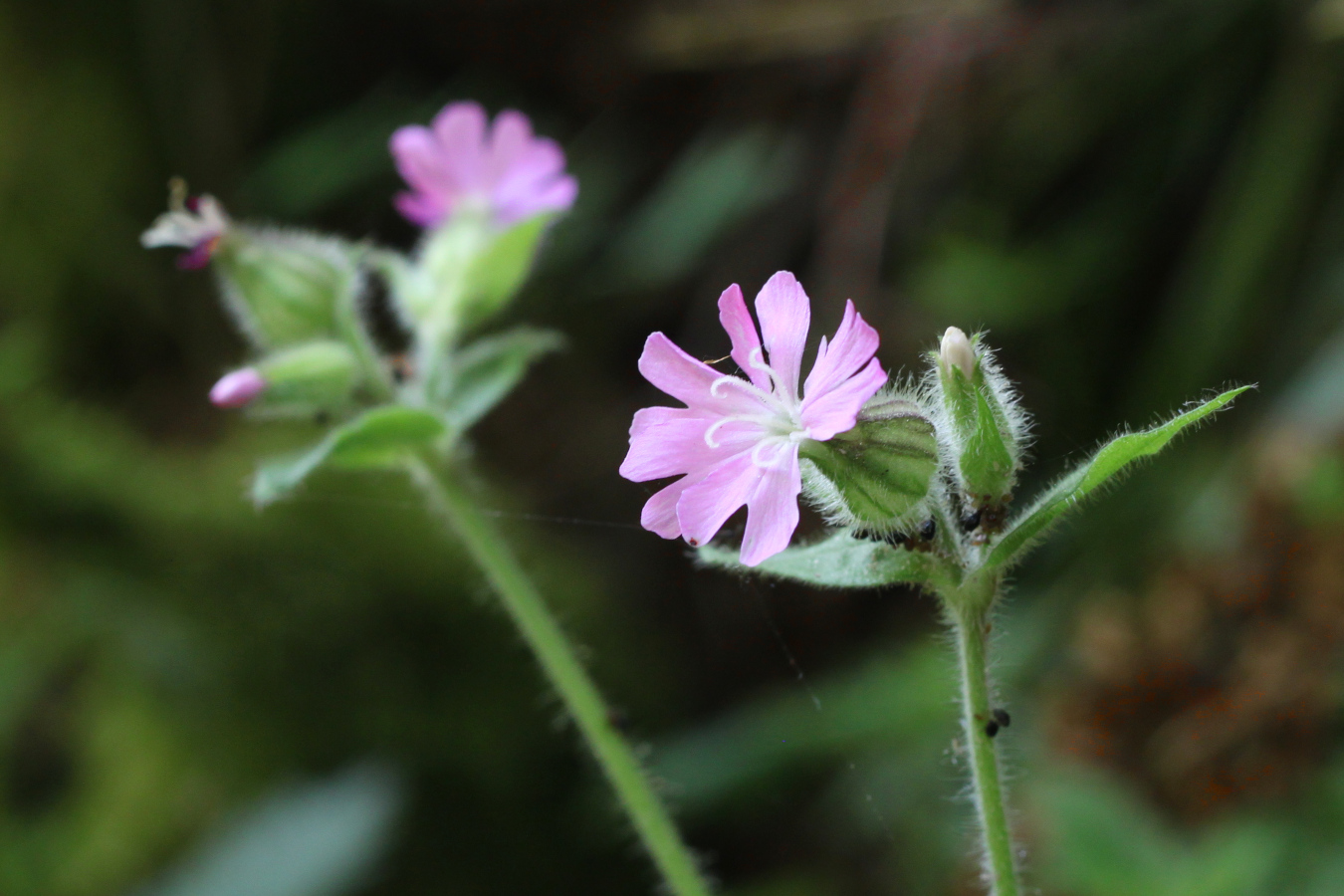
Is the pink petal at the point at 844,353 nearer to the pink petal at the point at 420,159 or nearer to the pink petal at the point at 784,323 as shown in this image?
the pink petal at the point at 784,323

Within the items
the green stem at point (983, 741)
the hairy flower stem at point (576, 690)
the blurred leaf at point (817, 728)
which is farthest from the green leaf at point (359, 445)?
the blurred leaf at point (817, 728)

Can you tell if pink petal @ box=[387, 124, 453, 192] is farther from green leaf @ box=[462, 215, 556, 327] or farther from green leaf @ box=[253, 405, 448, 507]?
green leaf @ box=[253, 405, 448, 507]

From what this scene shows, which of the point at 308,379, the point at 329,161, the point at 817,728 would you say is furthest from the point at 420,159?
the point at 329,161

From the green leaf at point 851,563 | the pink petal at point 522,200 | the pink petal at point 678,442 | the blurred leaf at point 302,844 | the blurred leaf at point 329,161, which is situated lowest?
the green leaf at point 851,563

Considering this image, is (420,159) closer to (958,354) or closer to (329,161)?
(958,354)

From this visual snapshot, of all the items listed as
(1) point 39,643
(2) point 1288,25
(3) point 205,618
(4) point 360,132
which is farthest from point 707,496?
(4) point 360,132

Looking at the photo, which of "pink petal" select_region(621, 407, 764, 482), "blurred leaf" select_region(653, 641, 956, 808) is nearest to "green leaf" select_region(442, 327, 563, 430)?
"pink petal" select_region(621, 407, 764, 482)

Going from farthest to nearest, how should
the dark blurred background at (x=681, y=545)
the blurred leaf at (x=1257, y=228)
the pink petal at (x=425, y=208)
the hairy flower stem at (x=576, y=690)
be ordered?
1. the blurred leaf at (x=1257, y=228)
2. the dark blurred background at (x=681, y=545)
3. the pink petal at (x=425, y=208)
4. the hairy flower stem at (x=576, y=690)
